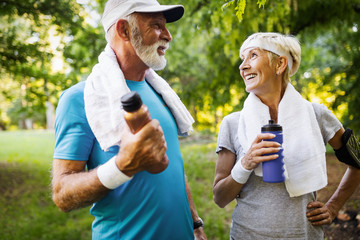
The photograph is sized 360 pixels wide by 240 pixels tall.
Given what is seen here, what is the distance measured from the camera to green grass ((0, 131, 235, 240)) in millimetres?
4832

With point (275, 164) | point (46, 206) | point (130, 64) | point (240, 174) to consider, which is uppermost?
point (130, 64)

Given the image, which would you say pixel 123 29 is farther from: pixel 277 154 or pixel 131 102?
pixel 277 154

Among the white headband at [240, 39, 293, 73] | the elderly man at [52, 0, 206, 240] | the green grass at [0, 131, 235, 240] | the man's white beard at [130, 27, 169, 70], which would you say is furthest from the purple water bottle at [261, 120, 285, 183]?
the green grass at [0, 131, 235, 240]

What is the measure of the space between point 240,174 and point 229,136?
1.12 feet

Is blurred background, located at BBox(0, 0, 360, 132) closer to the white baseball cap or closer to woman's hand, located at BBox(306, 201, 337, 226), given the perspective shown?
the white baseball cap

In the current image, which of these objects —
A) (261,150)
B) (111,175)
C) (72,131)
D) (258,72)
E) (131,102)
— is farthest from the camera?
(258,72)

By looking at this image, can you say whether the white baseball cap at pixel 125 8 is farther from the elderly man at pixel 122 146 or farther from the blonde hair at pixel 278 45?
the blonde hair at pixel 278 45

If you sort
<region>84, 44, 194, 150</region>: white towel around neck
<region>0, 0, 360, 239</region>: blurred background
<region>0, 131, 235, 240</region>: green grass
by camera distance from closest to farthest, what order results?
1. <region>84, 44, 194, 150</region>: white towel around neck
2. <region>0, 0, 360, 239</region>: blurred background
3. <region>0, 131, 235, 240</region>: green grass

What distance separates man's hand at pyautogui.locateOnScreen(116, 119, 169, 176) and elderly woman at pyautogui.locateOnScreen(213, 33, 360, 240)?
2.43 feet

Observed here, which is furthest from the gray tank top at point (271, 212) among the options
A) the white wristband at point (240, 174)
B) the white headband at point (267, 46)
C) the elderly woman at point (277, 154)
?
the white headband at point (267, 46)

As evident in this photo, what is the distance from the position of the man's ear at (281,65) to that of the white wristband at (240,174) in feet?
2.43

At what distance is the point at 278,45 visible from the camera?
6.79 feet

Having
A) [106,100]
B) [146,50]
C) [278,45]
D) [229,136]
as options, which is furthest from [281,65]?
[106,100]

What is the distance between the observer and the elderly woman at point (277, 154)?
72.8 inches
